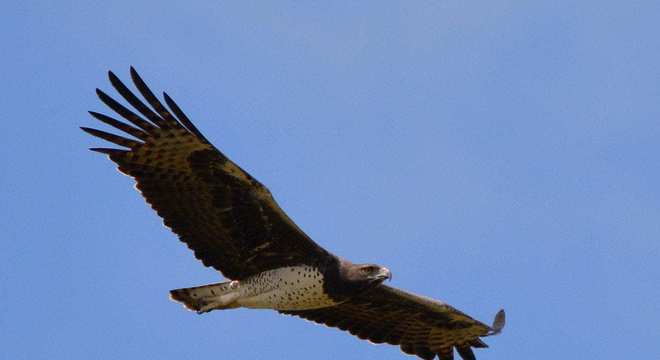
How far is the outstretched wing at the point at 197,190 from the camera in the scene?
54.0 ft

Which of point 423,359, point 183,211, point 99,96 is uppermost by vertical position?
point 99,96

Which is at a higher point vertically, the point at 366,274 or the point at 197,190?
the point at 197,190

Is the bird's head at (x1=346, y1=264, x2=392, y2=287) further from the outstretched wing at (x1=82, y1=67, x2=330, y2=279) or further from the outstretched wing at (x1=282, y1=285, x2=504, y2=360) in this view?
the outstretched wing at (x1=282, y1=285, x2=504, y2=360)

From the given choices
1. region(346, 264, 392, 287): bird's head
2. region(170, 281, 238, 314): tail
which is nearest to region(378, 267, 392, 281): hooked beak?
region(346, 264, 392, 287): bird's head

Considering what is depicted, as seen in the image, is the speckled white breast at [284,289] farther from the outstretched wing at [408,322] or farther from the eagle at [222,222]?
the outstretched wing at [408,322]

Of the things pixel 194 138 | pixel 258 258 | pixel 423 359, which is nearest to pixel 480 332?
pixel 423 359

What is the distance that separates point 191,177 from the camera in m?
16.6

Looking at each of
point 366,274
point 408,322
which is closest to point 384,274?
point 366,274

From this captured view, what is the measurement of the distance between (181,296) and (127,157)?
1.64m

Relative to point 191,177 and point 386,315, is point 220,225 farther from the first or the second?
point 386,315

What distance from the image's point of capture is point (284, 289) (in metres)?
17.0

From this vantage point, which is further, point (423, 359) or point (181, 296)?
point (423, 359)

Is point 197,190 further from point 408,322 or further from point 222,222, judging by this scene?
point 408,322

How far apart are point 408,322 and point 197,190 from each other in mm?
3372
